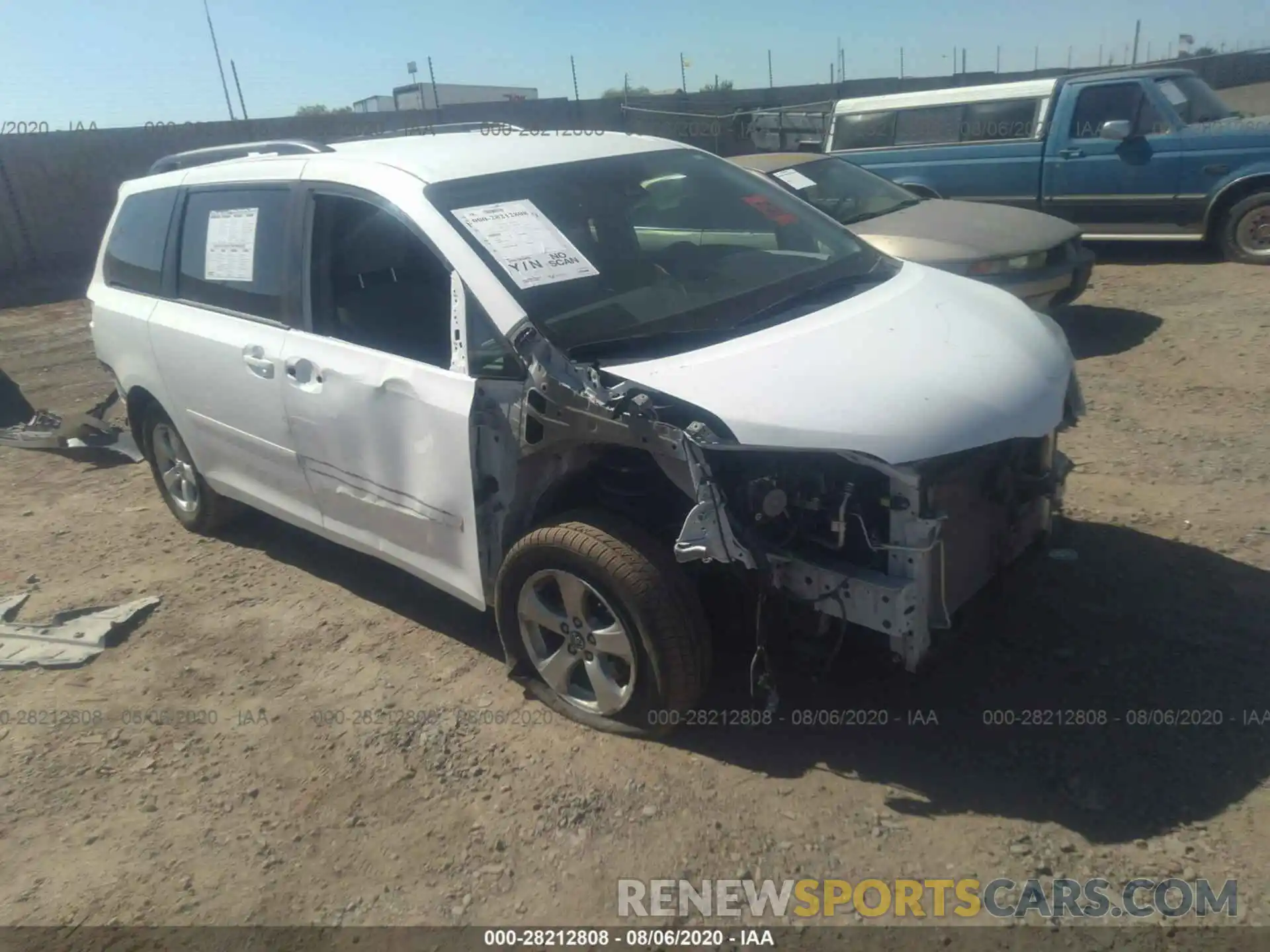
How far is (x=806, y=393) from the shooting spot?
271 centimetres

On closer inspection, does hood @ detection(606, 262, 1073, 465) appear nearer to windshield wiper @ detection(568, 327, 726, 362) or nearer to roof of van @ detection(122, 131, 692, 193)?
windshield wiper @ detection(568, 327, 726, 362)

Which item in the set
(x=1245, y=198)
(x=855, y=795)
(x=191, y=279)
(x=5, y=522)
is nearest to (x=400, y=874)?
(x=855, y=795)

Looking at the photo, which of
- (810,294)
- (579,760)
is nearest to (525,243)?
(810,294)

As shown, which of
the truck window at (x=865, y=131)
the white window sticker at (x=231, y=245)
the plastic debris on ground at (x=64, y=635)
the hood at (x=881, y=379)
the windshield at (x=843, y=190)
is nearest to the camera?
the hood at (x=881, y=379)

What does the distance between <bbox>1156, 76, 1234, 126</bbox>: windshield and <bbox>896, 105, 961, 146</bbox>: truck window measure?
1809 mm

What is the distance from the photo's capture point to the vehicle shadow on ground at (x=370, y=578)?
396 centimetres

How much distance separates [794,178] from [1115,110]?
375cm

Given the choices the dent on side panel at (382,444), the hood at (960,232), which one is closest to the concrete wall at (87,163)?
the hood at (960,232)

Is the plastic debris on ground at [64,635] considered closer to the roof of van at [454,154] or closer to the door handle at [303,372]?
the door handle at [303,372]

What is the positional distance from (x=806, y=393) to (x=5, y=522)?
5.07m

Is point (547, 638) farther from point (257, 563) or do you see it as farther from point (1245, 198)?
point (1245, 198)

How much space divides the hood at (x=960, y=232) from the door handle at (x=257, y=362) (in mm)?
4145

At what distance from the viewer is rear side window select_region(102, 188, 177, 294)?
4.58 meters

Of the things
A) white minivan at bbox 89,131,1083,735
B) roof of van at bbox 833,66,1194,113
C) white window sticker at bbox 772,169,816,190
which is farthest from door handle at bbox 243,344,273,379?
roof of van at bbox 833,66,1194,113
